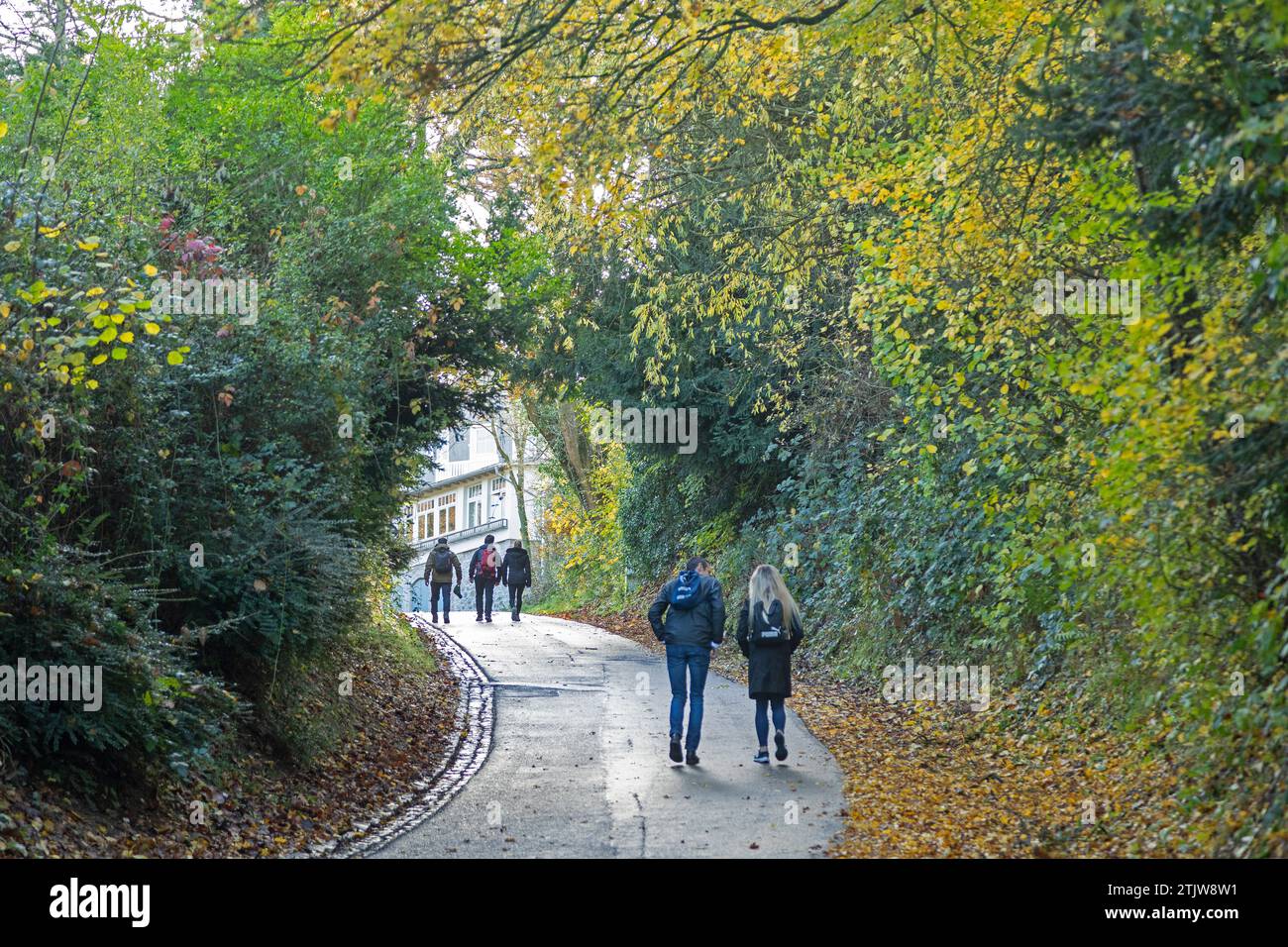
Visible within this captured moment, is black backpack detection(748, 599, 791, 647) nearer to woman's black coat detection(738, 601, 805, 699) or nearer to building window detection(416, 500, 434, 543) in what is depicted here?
woman's black coat detection(738, 601, 805, 699)

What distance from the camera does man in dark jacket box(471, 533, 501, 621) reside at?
30109mm

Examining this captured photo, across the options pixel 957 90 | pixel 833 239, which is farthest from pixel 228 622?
pixel 833 239

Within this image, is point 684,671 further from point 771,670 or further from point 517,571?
point 517,571

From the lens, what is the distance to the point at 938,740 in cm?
1398

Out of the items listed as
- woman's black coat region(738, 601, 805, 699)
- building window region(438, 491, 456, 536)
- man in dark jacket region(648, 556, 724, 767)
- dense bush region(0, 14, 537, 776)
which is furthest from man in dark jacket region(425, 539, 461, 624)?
building window region(438, 491, 456, 536)

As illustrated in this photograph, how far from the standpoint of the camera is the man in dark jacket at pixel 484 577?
30.1 metres

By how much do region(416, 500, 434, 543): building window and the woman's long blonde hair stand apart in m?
70.8

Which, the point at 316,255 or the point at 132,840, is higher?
the point at 316,255

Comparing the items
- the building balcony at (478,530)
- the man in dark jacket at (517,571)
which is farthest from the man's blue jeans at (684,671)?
the building balcony at (478,530)

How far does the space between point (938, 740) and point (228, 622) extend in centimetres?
747

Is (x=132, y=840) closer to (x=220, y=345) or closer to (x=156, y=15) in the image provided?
(x=220, y=345)

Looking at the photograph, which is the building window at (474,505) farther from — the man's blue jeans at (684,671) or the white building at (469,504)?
the man's blue jeans at (684,671)

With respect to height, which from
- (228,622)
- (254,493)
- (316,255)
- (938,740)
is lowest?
(938,740)

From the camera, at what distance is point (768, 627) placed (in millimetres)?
12852
